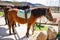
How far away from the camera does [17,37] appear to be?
4785 millimetres

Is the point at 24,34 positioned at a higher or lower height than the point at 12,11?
lower

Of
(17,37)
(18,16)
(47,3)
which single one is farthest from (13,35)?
(47,3)

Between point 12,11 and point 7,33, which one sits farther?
point 7,33

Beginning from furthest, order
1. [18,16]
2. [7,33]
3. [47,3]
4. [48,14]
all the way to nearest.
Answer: [47,3] < [7,33] < [18,16] < [48,14]

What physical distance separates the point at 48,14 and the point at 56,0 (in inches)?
164

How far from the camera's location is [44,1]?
8.61 meters

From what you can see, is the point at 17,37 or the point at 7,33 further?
the point at 7,33

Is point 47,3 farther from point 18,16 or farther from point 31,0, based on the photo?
point 18,16

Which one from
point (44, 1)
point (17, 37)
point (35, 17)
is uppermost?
point (44, 1)

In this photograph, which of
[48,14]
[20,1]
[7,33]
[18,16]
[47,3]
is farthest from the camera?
[20,1]

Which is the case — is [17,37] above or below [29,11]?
below

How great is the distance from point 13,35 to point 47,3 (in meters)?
3.97

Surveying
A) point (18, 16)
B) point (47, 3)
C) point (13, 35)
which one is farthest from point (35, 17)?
point (47, 3)

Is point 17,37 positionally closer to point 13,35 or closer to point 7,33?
point 13,35
